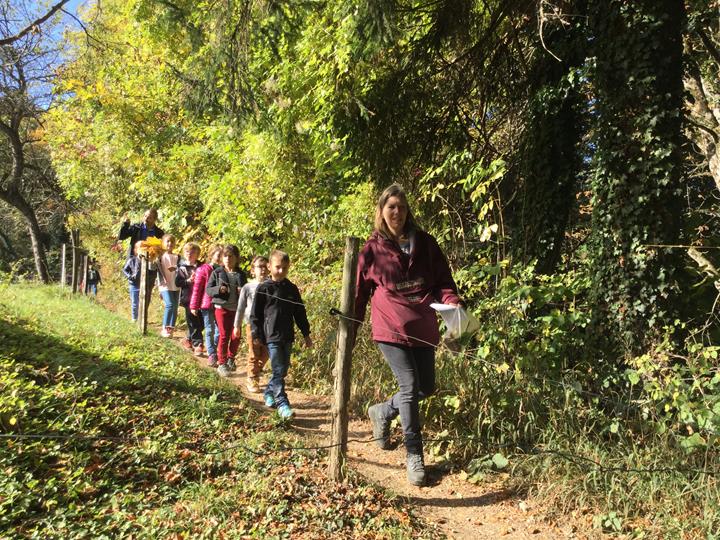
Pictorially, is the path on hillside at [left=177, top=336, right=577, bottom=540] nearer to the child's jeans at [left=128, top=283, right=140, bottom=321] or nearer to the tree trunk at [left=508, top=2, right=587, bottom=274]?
the tree trunk at [left=508, top=2, right=587, bottom=274]

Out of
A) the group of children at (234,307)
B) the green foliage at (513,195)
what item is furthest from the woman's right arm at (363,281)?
the green foliage at (513,195)

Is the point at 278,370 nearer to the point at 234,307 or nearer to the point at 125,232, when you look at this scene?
the point at 234,307

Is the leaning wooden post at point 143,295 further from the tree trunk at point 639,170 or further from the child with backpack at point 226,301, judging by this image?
the tree trunk at point 639,170

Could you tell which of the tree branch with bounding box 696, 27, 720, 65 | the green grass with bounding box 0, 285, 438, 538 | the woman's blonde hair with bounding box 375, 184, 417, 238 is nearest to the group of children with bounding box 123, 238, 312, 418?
the green grass with bounding box 0, 285, 438, 538

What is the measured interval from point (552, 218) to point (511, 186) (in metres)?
1.03

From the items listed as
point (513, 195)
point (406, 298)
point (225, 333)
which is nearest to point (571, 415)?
point (406, 298)

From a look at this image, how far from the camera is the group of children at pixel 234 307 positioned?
509cm

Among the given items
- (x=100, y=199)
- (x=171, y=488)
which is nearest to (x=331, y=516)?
(x=171, y=488)

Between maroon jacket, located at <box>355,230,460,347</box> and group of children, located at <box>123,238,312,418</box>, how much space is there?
1.39m

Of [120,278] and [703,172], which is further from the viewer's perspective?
[120,278]

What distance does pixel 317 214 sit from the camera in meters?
8.53

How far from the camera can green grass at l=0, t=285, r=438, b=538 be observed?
3.01m

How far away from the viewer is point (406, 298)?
149 inches

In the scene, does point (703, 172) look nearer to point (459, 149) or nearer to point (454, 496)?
point (459, 149)
